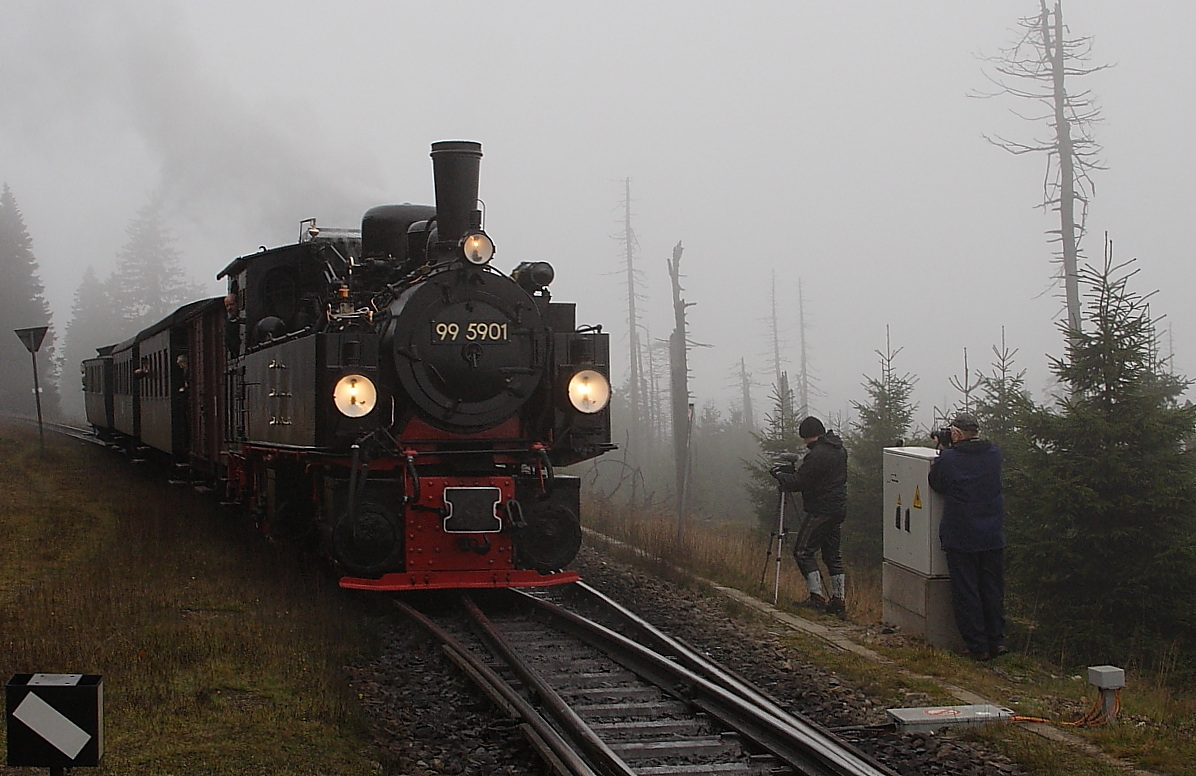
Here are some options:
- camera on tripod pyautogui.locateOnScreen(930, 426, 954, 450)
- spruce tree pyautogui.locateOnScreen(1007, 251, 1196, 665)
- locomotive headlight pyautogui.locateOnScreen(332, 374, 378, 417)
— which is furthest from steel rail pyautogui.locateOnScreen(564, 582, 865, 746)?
spruce tree pyautogui.locateOnScreen(1007, 251, 1196, 665)

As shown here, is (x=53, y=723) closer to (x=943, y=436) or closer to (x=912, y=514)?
(x=912, y=514)

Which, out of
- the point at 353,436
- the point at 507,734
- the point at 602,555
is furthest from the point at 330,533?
the point at 602,555

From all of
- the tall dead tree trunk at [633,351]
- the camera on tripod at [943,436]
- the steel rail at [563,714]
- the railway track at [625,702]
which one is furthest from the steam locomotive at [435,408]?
the tall dead tree trunk at [633,351]

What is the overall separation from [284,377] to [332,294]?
2.75 ft

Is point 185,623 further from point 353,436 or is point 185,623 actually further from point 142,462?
point 142,462

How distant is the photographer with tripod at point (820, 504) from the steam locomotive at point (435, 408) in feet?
5.54

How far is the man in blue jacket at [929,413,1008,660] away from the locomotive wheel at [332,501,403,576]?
12.7 feet

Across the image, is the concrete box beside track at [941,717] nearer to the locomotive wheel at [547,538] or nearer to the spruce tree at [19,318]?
the locomotive wheel at [547,538]

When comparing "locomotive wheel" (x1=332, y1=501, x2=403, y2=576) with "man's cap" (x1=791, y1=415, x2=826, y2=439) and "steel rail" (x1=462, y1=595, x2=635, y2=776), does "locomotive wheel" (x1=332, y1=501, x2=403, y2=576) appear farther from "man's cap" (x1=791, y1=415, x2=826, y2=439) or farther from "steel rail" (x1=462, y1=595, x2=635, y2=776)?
"man's cap" (x1=791, y1=415, x2=826, y2=439)

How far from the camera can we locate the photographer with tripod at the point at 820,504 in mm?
9453

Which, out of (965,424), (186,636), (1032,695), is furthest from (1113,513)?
(186,636)

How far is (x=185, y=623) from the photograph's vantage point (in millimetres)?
7926

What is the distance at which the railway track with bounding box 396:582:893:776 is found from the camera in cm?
500

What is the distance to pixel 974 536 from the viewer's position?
7.54 metres
